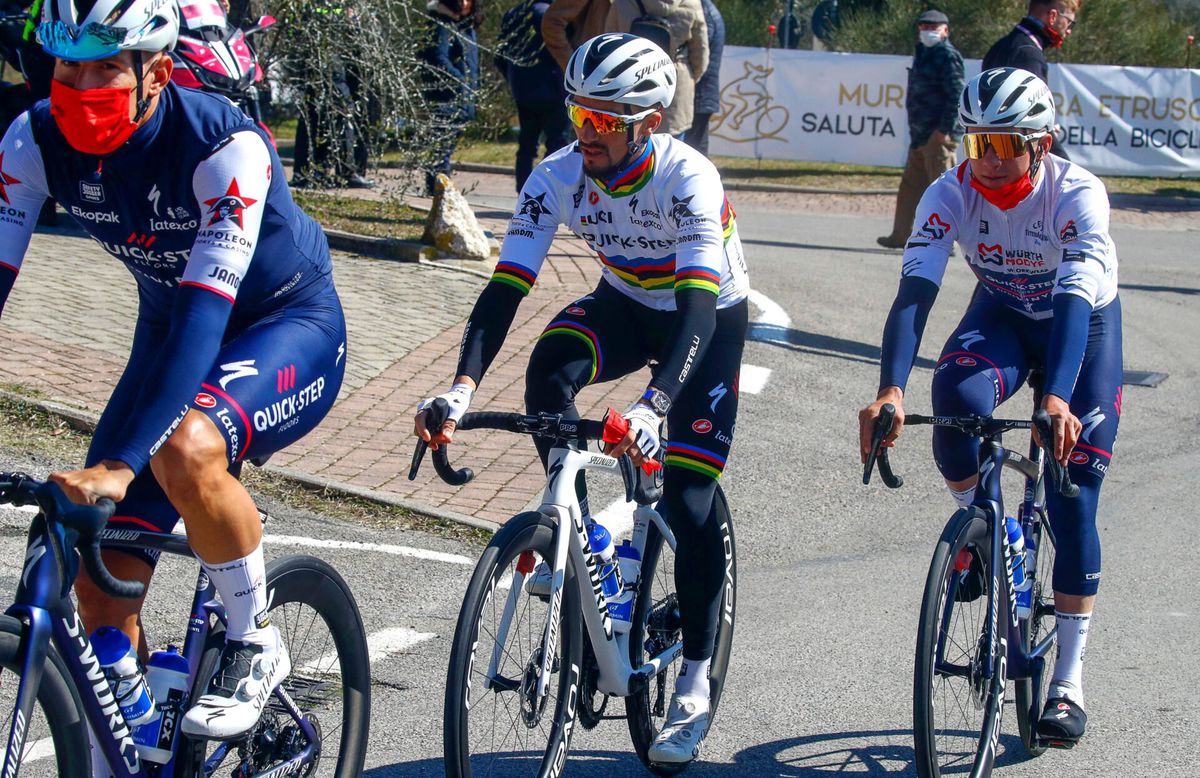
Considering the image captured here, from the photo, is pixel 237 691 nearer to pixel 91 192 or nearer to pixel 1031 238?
pixel 91 192

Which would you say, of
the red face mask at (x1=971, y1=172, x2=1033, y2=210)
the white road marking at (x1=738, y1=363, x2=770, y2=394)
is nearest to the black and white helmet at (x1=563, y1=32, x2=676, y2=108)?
the red face mask at (x1=971, y1=172, x2=1033, y2=210)

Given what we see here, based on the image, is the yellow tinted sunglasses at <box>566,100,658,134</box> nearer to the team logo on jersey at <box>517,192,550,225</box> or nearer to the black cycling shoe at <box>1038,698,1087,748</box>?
the team logo on jersey at <box>517,192,550,225</box>

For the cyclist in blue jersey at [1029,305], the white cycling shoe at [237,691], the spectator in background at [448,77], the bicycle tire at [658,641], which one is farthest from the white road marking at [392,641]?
the spectator in background at [448,77]

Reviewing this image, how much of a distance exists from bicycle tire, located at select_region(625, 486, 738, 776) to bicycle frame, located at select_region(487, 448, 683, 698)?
103 millimetres

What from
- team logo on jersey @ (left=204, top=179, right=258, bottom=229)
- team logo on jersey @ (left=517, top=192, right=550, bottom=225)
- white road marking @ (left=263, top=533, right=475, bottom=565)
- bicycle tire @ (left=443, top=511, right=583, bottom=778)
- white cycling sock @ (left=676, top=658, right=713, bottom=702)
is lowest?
white road marking @ (left=263, top=533, right=475, bottom=565)

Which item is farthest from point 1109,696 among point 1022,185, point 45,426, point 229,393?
point 45,426

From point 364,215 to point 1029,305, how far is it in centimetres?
828

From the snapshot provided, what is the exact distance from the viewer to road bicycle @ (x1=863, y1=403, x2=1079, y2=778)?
3.88 metres

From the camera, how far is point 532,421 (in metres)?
3.69

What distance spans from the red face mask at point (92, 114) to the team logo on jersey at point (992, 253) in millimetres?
2773

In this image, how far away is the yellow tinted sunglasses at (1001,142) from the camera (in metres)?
4.39

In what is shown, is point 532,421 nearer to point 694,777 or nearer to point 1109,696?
point 694,777

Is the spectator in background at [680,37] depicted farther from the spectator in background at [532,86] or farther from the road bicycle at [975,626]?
the road bicycle at [975,626]

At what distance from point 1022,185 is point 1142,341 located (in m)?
6.78
